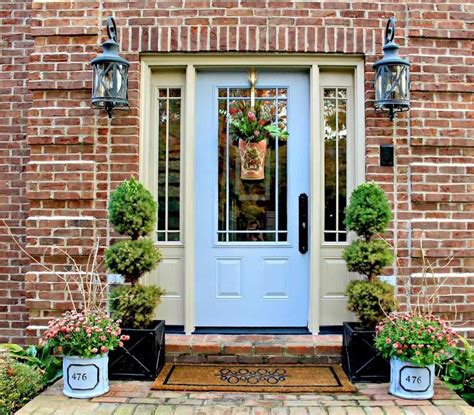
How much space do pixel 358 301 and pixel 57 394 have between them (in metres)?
2.11

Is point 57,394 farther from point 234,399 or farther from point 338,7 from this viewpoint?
point 338,7

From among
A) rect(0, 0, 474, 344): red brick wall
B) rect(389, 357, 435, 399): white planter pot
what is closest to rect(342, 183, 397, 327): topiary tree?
rect(389, 357, 435, 399): white planter pot

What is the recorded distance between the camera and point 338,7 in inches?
156

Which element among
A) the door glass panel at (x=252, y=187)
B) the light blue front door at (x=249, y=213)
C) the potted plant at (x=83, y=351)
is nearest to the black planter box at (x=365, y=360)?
the light blue front door at (x=249, y=213)

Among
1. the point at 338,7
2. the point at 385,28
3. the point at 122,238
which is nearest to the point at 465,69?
the point at 385,28

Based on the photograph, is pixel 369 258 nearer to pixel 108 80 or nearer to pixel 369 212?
pixel 369 212

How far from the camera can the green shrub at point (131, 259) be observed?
3408 millimetres

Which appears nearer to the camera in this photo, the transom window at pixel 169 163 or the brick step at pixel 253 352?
the brick step at pixel 253 352

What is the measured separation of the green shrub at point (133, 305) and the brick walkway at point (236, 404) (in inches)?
18.2

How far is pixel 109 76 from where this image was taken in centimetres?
370

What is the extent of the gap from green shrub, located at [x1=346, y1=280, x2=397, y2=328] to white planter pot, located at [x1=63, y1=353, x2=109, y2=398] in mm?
1783

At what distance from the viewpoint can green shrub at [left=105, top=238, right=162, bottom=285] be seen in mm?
3408

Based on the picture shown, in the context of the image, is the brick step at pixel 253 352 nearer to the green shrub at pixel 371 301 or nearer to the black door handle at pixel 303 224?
the green shrub at pixel 371 301

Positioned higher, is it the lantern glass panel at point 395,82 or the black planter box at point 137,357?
the lantern glass panel at point 395,82
